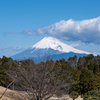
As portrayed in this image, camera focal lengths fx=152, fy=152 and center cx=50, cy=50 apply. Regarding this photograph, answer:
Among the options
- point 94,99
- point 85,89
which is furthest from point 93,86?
point 94,99

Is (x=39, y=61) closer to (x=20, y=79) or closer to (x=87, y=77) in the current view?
(x=20, y=79)

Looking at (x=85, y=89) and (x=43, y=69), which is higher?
(x=43, y=69)

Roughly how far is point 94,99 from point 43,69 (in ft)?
23.0

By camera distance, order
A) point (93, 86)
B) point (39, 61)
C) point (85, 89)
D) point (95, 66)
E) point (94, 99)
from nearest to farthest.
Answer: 1. point (39, 61)
2. point (94, 99)
3. point (93, 86)
4. point (85, 89)
5. point (95, 66)

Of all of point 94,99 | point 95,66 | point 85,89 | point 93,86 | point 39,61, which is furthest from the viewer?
point 95,66

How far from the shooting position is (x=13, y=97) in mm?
19312

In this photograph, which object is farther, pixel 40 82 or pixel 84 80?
pixel 84 80

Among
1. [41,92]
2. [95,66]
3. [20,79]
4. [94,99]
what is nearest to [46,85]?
[41,92]

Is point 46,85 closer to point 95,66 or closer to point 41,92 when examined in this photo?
point 41,92

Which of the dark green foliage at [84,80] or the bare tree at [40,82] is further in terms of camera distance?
the dark green foliage at [84,80]

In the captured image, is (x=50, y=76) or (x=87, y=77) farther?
(x=87, y=77)

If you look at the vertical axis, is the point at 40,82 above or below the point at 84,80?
above

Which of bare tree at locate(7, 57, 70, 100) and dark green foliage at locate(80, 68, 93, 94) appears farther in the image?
dark green foliage at locate(80, 68, 93, 94)

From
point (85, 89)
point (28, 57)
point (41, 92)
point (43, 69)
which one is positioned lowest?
point (85, 89)
